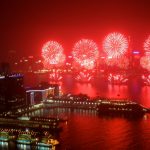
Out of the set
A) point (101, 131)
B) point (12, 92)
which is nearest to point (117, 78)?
point (12, 92)

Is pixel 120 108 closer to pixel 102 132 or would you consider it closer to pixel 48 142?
pixel 102 132

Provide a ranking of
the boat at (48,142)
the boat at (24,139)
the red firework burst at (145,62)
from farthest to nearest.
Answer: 1. the red firework burst at (145,62)
2. the boat at (24,139)
3. the boat at (48,142)

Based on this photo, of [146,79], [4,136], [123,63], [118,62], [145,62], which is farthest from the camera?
[123,63]

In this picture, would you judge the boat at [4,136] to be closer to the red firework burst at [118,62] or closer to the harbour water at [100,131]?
the harbour water at [100,131]

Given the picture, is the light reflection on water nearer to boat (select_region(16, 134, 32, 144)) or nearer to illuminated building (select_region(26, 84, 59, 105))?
boat (select_region(16, 134, 32, 144))

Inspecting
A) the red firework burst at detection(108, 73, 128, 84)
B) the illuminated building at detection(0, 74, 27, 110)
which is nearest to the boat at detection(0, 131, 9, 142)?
the illuminated building at detection(0, 74, 27, 110)

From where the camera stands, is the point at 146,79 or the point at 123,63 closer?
the point at 146,79

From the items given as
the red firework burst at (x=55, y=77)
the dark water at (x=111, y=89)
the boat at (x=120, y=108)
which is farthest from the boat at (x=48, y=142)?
the red firework burst at (x=55, y=77)

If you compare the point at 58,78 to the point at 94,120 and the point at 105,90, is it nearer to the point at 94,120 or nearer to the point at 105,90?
the point at 105,90

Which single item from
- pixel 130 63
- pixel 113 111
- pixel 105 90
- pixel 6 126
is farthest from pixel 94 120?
pixel 130 63

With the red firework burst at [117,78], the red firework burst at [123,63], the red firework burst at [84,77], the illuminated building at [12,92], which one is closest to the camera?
the illuminated building at [12,92]
